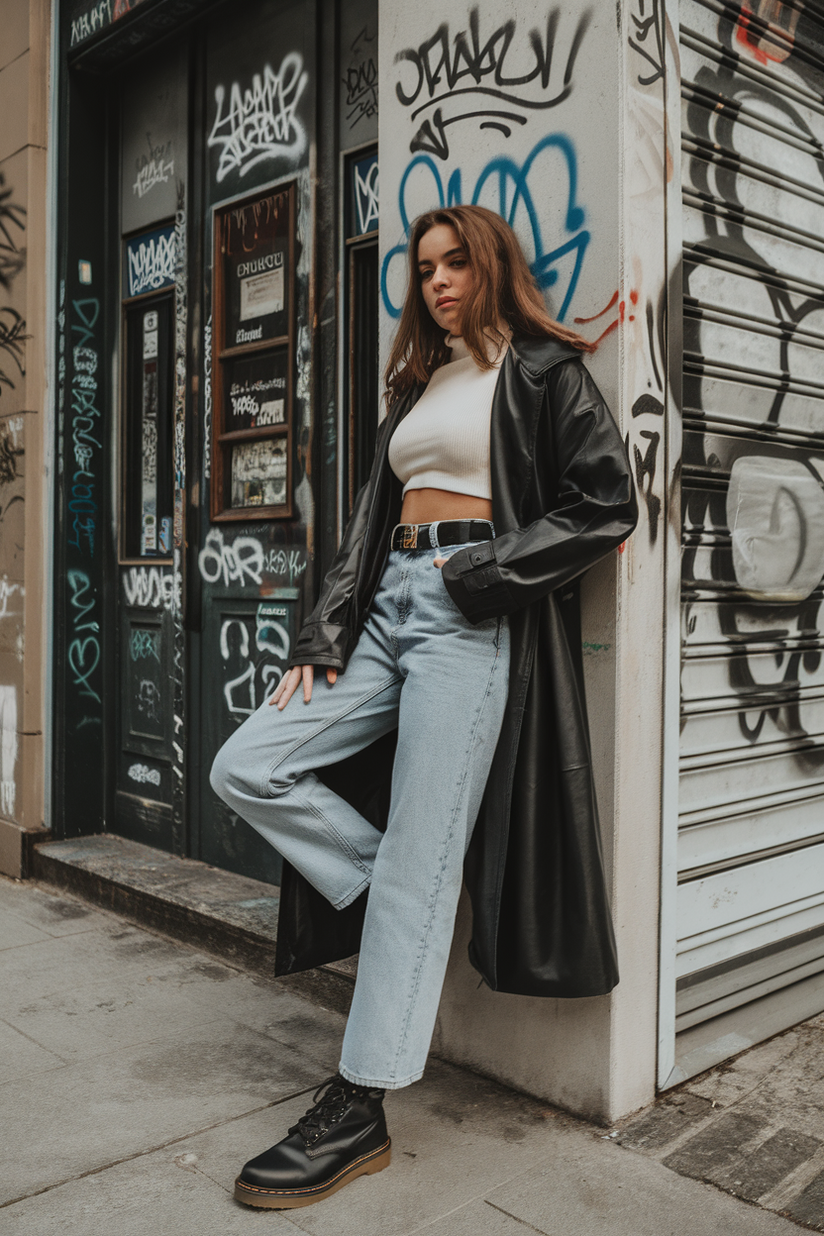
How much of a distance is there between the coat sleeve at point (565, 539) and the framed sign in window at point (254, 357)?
198 cm

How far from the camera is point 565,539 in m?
2.30

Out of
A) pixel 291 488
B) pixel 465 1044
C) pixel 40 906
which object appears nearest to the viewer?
pixel 465 1044

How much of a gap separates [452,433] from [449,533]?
0.24 meters

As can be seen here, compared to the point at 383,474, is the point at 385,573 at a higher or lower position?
lower

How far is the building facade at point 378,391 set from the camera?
266 centimetres

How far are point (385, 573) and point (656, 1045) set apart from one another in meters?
1.40

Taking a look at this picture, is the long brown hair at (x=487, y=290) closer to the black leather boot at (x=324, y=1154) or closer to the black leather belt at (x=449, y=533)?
the black leather belt at (x=449, y=533)

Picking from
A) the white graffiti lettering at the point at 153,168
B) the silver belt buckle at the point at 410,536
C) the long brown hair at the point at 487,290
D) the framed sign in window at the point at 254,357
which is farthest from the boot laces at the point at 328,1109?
the white graffiti lettering at the point at 153,168

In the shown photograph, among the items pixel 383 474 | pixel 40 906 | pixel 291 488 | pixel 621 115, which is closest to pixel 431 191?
pixel 621 115

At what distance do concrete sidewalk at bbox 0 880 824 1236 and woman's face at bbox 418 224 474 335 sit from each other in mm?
1965

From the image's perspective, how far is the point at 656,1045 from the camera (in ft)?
8.95

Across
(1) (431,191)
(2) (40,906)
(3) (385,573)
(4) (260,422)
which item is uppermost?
(1) (431,191)

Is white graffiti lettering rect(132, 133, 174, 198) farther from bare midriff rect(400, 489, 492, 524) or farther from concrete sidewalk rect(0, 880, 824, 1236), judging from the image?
concrete sidewalk rect(0, 880, 824, 1236)

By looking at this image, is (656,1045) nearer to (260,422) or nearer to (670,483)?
(670,483)
